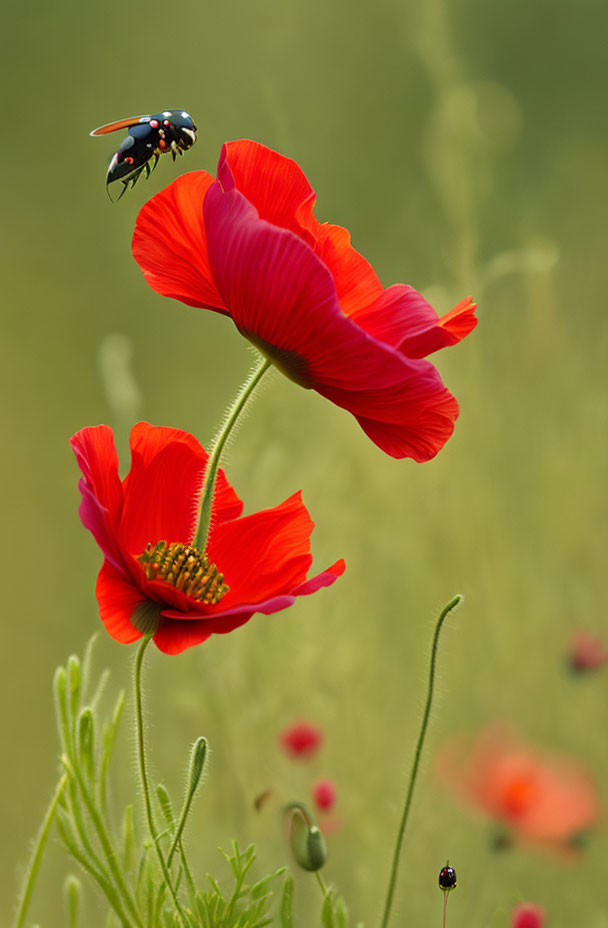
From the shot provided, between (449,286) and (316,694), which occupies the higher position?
(449,286)

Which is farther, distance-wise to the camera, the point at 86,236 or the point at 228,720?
the point at 86,236

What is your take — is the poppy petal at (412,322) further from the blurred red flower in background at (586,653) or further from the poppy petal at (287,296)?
the blurred red flower in background at (586,653)

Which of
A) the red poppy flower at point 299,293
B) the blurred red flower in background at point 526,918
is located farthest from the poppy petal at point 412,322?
the blurred red flower in background at point 526,918

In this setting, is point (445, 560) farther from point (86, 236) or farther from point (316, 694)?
point (86, 236)

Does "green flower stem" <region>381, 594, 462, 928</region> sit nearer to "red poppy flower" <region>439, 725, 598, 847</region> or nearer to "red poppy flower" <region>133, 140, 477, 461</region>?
"red poppy flower" <region>133, 140, 477, 461</region>

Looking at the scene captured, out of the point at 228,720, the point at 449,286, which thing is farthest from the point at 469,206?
the point at 228,720

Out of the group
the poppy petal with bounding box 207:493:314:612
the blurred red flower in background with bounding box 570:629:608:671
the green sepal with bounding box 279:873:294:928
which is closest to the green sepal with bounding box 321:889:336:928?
the green sepal with bounding box 279:873:294:928
